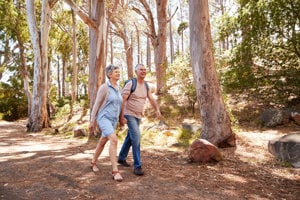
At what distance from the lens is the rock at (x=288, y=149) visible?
557 centimetres

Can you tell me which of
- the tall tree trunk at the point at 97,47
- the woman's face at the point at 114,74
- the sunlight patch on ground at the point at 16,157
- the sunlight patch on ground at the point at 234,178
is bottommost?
the sunlight patch on ground at the point at 234,178

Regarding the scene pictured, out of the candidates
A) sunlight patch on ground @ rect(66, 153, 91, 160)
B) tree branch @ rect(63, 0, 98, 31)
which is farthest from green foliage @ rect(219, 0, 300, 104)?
sunlight patch on ground @ rect(66, 153, 91, 160)

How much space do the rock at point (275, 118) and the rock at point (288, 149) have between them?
121 inches

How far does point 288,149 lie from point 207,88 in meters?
2.25

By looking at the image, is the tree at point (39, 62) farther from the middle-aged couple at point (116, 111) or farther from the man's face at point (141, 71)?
the man's face at point (141, 71)

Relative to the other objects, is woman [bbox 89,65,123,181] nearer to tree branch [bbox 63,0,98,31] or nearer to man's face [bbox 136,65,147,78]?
man's face [bbox 136,65,147,78]

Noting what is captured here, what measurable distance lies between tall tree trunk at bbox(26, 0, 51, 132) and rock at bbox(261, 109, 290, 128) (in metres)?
9.72

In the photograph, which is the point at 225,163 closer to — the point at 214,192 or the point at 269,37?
the point at 214,192

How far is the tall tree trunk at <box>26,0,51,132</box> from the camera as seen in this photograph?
13398 mm

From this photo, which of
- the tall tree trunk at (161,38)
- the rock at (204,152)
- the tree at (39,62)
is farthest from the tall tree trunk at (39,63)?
the rock at (204,152)

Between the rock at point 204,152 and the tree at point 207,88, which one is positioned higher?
the tree at point 207,88

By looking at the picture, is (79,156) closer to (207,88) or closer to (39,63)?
(207,88)

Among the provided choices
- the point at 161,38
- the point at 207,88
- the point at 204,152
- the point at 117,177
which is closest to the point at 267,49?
the point at 207,88

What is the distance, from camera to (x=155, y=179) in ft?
15.0
